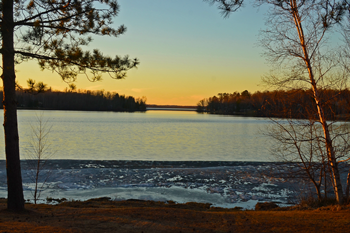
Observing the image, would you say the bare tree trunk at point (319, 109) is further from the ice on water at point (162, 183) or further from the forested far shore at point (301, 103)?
the ice on water at point (162, 183)

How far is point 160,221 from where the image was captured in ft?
25.5

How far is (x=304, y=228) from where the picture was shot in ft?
23.0

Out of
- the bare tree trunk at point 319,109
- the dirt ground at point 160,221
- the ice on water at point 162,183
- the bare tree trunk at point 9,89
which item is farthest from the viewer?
the ice on water at point 162,183

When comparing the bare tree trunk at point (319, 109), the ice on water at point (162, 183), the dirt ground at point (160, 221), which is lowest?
the ice on water at point (162, 183)

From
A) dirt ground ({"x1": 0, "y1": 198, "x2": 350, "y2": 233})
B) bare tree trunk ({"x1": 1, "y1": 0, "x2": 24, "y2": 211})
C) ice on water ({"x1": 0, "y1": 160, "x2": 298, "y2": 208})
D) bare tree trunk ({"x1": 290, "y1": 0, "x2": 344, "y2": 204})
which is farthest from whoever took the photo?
ice on water ({"x1": 0, "y1": 160, "x2": 298, "y2": 208})

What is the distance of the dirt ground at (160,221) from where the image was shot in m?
6.84

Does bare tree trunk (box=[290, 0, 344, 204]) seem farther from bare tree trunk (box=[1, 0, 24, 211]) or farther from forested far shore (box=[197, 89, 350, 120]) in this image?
bare tree trunk (box=[1, 0, 24, 211])

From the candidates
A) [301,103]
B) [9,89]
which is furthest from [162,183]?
[9,89]

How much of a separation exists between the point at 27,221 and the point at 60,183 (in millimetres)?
9443

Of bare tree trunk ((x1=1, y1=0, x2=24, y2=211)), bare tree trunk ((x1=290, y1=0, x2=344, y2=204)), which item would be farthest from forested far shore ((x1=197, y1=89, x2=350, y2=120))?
bare tree trunk ((x1=1, y1=0, x2=24, y2=211))

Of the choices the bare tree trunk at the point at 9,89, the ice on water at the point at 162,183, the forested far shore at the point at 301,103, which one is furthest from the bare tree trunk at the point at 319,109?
the bare tree trunk at the point at 9,89

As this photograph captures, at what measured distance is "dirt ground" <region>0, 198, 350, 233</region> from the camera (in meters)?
6.84

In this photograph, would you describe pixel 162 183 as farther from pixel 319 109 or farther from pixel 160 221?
pixel 319 109

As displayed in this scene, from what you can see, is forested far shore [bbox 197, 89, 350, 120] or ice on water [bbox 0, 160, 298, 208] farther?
ice on water [bbox 0, 160, 298, 208]
